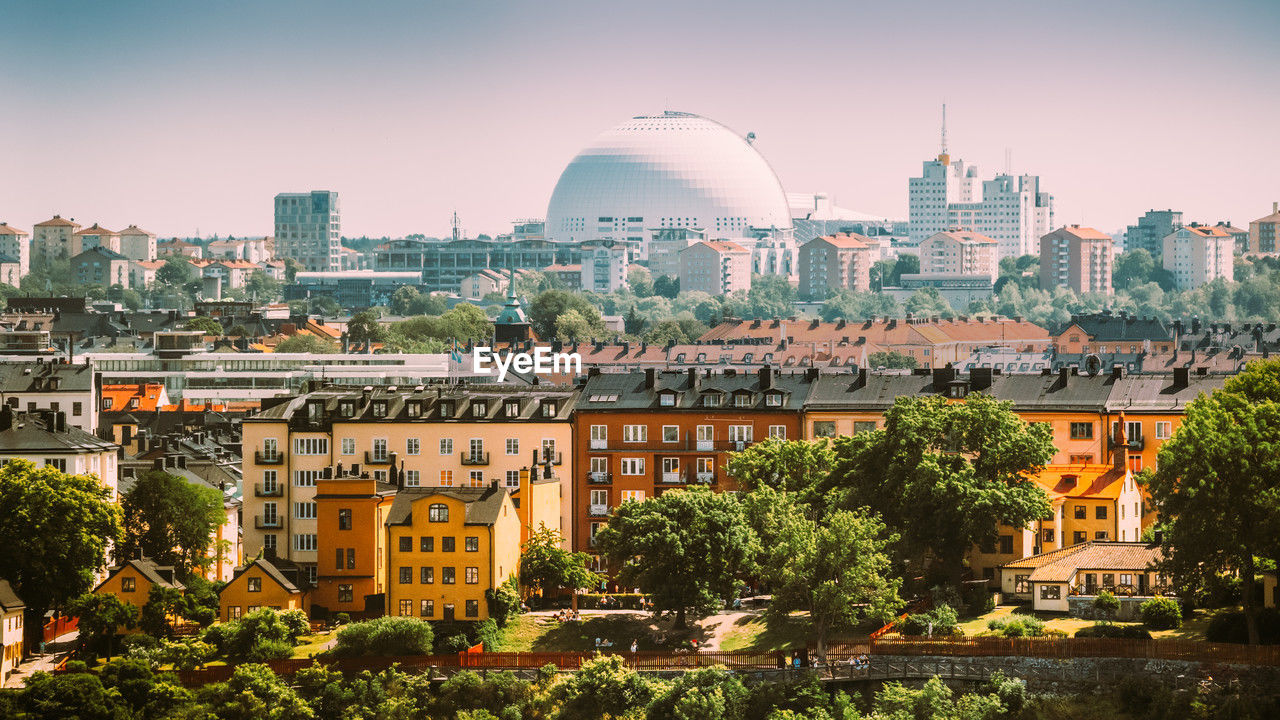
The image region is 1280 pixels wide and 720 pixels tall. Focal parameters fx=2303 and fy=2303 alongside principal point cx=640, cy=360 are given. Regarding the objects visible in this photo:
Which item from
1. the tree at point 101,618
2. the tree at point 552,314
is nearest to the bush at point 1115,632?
the tree at point 101,618

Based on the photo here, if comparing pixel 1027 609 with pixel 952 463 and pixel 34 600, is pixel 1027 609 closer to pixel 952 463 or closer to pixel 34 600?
pixel 952 463

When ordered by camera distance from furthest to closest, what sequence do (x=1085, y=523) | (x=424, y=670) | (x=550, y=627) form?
1. (x=1085, y=523)
2. (x=550, y=627)
3. (x=424, y=670)

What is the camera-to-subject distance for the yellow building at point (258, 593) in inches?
2670

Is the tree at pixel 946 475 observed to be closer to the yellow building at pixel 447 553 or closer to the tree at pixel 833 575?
the tree at pixel 833 575

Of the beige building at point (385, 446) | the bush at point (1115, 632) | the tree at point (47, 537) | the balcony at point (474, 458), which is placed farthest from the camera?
the balcony at point (474, 458)

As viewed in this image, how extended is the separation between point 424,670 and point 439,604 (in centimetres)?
587

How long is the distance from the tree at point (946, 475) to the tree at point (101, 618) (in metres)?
20.8

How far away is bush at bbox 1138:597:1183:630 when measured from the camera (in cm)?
5947

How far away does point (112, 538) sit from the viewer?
239ft

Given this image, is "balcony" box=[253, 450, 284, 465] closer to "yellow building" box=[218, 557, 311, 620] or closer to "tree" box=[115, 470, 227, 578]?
"tree" box=[115, 470, 227, 578]

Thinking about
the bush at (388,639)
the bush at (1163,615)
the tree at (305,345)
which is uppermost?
the tree at (305,345)

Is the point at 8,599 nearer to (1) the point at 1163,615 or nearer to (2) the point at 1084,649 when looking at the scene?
(2) the point at 1084,649

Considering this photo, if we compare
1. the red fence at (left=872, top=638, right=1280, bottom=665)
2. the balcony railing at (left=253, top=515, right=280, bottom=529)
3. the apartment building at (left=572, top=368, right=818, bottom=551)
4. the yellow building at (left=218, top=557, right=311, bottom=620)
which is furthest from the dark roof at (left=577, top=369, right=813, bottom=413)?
the red fence at (left=872, top=638, right=1280, bottom=665)

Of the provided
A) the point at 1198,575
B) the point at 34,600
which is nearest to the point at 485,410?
the point at 34,600
